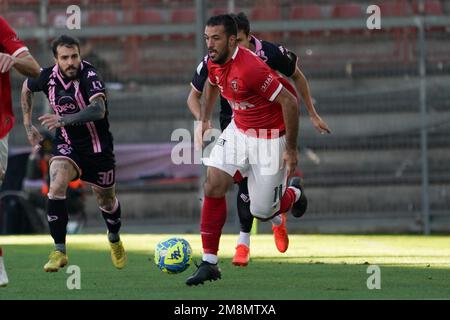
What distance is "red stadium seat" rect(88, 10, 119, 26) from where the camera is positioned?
17516 millimetres

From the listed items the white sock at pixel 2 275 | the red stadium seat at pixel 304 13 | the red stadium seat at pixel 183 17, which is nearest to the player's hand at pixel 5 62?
the white sock at pixel 2 275

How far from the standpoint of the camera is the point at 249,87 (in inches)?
349

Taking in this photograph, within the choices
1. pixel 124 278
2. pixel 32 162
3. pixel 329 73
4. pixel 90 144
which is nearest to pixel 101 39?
pixel 32 162

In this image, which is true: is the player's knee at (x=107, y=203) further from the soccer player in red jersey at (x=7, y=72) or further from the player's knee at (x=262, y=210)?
the soccer player in red jersey at (x=7, y=72)

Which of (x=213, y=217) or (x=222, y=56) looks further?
(x=213, y=217)

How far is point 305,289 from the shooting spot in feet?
26.7

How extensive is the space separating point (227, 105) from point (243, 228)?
1.12m

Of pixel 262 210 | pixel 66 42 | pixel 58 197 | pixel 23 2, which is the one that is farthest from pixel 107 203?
pixel 23 2

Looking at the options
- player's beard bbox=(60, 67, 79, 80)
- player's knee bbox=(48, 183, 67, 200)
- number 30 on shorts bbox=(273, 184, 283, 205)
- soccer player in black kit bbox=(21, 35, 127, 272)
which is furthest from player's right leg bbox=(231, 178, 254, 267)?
player's beard bbox=(60, 67, 79, 80)

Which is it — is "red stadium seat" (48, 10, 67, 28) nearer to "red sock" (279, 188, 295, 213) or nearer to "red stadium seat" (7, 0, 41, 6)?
"red stadium seat" (7, 0, 41, 6)

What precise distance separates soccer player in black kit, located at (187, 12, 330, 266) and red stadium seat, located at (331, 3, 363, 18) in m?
6.52

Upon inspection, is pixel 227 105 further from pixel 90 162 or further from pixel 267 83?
pixel 267 83

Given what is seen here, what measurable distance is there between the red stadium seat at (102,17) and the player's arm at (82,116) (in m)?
7.86

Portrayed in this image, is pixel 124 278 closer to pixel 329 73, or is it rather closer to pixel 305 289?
pixel 305 289
